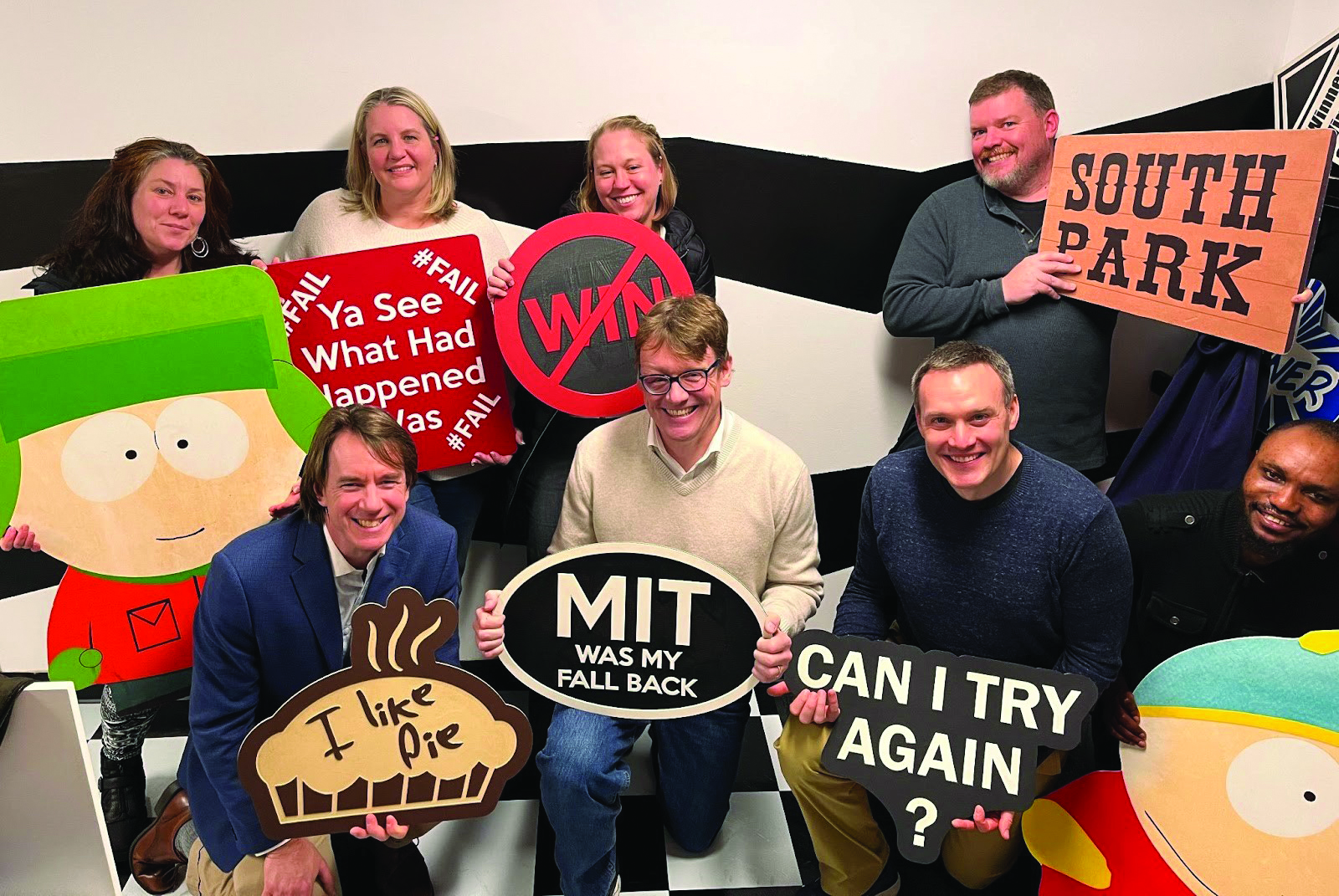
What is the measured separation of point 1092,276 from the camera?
6.97 feet

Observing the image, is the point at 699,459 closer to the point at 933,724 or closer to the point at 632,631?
the point at 632,631

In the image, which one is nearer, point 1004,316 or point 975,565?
point 975,565

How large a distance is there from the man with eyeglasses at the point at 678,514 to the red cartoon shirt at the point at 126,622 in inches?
29.6

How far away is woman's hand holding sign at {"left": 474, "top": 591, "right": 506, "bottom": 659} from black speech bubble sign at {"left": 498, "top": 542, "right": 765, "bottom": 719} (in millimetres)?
16

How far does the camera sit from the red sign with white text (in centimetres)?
207

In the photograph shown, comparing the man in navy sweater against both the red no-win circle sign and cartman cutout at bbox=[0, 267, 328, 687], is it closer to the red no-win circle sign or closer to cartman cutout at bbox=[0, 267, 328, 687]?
the red no-win circle sign

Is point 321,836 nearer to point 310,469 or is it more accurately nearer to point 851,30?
point 310,469

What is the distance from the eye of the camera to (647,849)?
2172 millimetres

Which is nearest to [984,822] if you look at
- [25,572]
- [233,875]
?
[233,875]

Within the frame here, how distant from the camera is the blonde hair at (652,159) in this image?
2174 millimetres

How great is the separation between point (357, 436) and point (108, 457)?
59 centimetres

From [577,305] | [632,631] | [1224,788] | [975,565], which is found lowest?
[1224,788]

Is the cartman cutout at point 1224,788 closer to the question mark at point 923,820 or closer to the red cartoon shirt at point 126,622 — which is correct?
the question mark at point 923,820

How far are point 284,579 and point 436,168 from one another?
1011 millimetres
